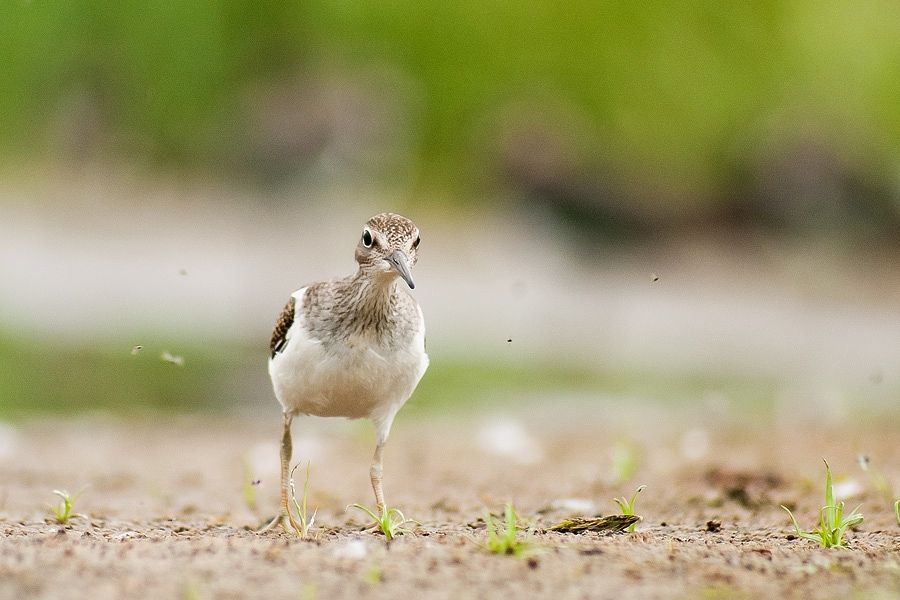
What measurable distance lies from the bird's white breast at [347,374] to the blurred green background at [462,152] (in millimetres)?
5984

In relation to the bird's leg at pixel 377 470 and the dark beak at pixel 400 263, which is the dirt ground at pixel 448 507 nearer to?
the bird's leg at pixel 377 470

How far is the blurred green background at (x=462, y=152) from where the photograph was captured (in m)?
15.0

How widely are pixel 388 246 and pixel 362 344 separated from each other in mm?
400

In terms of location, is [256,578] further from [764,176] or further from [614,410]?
[764,176]

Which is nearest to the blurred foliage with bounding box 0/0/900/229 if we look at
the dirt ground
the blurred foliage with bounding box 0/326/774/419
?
the blurred foliage with bounding box 0/326/774/419

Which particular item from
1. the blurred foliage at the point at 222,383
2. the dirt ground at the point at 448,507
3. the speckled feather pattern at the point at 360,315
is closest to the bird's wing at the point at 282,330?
the speckled feather pattern at the point at 360,315

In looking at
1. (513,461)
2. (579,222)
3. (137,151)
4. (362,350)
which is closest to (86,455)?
(513,461)

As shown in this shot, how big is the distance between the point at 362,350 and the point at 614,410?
6.49 metres

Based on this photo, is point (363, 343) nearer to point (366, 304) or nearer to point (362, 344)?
point (362, 344)

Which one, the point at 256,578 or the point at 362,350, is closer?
the point at 256,578

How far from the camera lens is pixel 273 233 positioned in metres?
20.0

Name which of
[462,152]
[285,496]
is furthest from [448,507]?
[462,152]

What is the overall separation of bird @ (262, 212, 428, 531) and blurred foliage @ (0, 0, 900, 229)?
59.9 feet

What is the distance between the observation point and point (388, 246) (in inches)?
202
